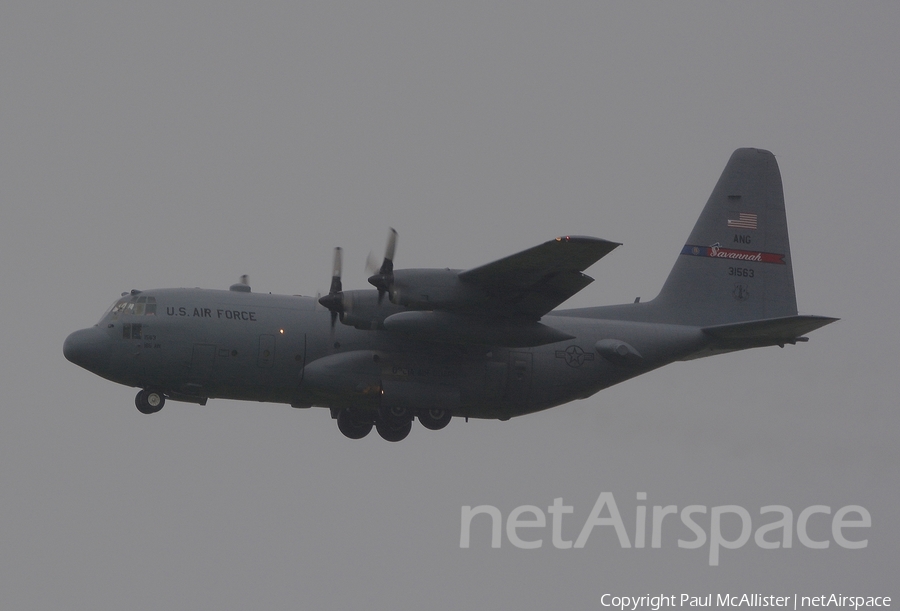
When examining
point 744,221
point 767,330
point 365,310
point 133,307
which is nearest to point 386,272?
point 365,310

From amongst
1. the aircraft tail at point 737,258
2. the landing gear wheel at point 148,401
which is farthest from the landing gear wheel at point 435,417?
the aircraft tail at point 737,258

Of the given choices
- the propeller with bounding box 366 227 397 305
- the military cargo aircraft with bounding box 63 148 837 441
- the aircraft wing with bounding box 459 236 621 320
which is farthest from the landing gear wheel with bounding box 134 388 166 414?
the aircraft wing with bounding box 459 236 621 320

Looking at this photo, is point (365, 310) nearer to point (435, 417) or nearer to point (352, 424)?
point (435, 417)

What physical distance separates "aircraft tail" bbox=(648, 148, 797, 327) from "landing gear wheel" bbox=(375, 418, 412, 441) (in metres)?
5.91

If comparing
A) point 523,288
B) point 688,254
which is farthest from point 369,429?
point 688,254

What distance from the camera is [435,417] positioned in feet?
74.8

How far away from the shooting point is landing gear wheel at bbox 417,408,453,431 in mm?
22766

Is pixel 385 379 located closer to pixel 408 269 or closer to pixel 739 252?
pixel 408 269

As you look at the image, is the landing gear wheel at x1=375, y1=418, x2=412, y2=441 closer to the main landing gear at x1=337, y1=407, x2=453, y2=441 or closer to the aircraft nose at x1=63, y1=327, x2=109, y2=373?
the main landing gear at x1=337, y1=407, x2=453, y2=441

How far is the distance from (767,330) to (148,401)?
12.0 m

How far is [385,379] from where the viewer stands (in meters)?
22.2

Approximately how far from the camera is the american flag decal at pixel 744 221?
2523 centimetres

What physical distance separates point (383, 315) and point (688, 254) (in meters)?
7.58

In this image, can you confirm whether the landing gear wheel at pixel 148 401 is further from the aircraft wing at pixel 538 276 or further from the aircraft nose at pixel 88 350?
the aircraft wing at pixel 538 276
